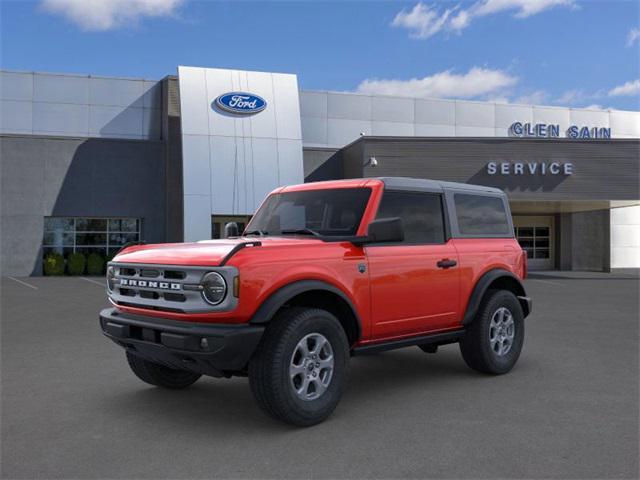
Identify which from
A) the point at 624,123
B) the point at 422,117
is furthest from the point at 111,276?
the point at 624,123

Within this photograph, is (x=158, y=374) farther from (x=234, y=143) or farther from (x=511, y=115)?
(x=511, y=115)

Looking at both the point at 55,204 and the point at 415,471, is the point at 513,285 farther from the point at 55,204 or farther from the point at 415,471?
the point at 55,204

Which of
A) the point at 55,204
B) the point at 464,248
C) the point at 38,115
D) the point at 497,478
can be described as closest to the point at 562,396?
the point at 464,248

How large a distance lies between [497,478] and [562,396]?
2.22 meters

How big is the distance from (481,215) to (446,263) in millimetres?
1108

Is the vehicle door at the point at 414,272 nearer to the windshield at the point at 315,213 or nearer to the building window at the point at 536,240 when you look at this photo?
the windshield at the point at 315,213

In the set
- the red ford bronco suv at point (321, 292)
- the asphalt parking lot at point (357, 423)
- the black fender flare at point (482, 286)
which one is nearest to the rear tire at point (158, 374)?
the red ford bronco suv at point (321, 292)

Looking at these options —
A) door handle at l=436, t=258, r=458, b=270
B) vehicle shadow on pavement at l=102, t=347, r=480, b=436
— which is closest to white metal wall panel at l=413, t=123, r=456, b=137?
vehicle shadow on pavement at l=102, t=347, r=480, b=436

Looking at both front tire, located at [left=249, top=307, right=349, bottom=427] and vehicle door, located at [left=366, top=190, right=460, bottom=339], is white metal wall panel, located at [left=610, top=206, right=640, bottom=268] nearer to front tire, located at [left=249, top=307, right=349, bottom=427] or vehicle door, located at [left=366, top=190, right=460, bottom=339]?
vehicle door, located at [left=366, top=190, right=460, bottom=339]

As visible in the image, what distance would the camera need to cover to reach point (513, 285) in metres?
6.84

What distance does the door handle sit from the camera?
5.80 metres

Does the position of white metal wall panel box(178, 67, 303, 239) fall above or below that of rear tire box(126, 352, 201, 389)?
above

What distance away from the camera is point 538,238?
3180 cm

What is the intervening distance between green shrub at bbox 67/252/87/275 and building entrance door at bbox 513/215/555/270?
71.3 feet
